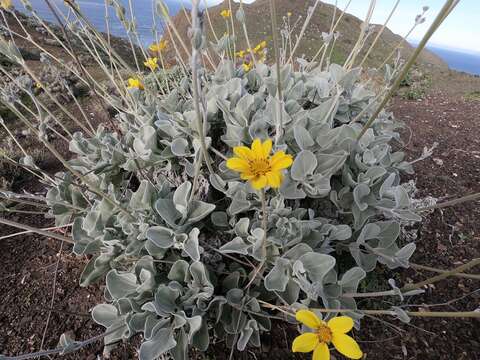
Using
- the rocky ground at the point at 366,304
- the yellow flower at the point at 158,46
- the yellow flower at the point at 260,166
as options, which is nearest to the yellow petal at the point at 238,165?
the yellow flower at the point at 260,166

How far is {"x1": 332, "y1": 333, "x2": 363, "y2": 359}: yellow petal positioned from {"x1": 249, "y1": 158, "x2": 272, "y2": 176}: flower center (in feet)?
1.61

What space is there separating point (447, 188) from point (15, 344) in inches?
112

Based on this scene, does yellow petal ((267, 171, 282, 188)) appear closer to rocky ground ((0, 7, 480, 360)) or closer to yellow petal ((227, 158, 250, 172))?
yellow petal ((227, 158, 250, 172))

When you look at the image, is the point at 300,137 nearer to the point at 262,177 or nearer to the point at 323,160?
the point at 323,160

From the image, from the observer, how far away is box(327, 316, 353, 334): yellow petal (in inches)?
33.8

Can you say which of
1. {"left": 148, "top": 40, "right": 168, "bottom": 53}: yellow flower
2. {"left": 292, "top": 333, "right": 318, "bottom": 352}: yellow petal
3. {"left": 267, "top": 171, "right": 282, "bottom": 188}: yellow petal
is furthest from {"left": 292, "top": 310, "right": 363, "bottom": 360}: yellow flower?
{"left": 148, "top": 40, "right": 168, "bottom": 53}: yellow flower

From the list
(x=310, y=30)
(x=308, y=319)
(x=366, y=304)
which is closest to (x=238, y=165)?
(x=308, y=319)

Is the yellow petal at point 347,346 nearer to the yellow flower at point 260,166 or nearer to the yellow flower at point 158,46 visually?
A: the yellow flower at point 260,166

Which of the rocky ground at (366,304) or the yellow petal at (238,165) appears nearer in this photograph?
the yellow petal at (238,165)

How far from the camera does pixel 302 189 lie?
148 centimetres

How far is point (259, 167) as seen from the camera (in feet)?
3.01

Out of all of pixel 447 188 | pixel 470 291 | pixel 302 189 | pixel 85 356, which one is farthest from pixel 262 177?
pixel 447 188

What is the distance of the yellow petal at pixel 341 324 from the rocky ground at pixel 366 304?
0.52m

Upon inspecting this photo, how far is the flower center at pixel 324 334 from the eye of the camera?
2.91 ft
